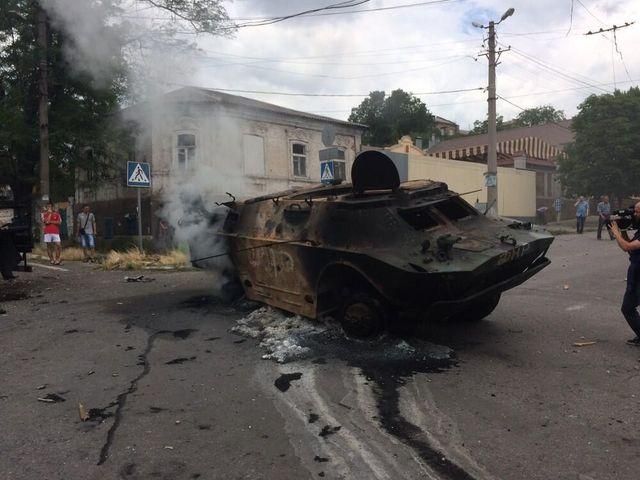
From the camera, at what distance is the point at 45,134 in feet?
56.8

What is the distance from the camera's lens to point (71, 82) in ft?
57.8

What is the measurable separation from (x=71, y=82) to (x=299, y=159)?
10.7 metres

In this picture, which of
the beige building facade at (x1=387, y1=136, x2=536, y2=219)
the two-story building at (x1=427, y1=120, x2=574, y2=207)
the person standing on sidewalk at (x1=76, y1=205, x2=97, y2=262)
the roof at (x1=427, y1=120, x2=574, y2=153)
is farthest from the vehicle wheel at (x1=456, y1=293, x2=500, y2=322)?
the roof at (x1=427, y1=120, x2=574, y2=153)

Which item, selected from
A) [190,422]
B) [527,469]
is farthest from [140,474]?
[527,469]

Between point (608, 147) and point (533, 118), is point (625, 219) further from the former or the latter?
point (533, 118)

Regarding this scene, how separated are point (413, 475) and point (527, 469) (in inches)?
28.3

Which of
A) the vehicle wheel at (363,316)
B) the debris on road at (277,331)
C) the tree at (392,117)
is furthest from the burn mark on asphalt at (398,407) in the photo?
the tree at (392,117)

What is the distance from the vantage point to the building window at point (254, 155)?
23.1 meters

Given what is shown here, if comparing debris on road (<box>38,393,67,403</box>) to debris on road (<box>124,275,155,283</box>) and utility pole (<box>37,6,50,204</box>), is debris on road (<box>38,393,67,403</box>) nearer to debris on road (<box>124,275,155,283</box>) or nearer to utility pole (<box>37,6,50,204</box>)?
debris on road (<box>124,275,155,283</box>)

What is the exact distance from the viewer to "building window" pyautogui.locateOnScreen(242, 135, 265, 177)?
23.1 metres

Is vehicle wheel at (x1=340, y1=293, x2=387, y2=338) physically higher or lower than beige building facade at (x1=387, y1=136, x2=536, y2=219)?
lower

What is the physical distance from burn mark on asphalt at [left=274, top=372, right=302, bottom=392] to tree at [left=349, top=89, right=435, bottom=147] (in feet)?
154

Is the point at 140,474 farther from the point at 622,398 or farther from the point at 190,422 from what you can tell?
the point at 622,398

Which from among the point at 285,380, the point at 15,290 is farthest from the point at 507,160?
the point at 285,380
